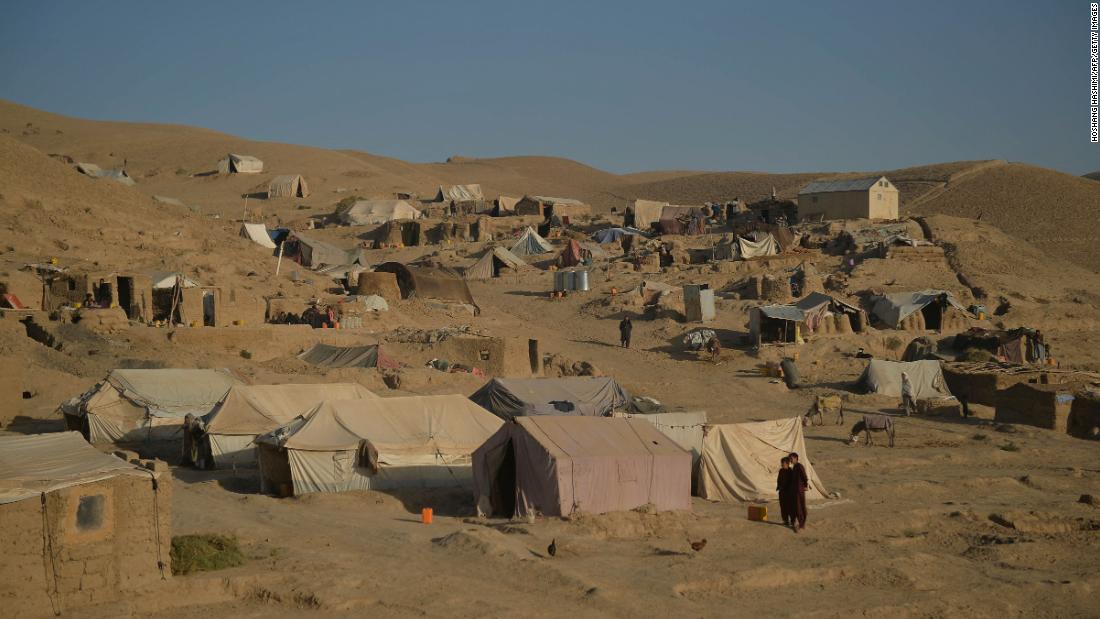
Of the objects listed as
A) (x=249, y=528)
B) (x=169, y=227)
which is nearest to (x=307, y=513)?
(x=249, y=528)

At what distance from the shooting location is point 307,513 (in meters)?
13.7

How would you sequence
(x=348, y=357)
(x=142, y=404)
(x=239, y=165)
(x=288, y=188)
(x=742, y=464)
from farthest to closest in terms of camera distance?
(x=239, y=165), (x=288, y=188), (x=348, y=357), (x=142, y=404), (x=742, y=464)

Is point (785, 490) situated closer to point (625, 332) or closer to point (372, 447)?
point (372, 447)

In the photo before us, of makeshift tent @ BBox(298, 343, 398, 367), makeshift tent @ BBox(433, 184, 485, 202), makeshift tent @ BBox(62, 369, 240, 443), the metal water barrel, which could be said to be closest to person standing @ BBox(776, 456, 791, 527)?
makeshift tent @ BBox(62, 369, 240, 443)

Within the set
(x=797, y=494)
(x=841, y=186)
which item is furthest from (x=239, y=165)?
(x=797, y=494)

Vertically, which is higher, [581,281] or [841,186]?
[841,186]

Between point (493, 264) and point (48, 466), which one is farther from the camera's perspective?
point (493, 264)

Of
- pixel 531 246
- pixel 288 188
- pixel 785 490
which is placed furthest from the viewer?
pixel 288 188

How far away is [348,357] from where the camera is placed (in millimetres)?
23281

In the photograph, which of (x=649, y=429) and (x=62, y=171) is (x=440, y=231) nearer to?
(x=62, y=171)

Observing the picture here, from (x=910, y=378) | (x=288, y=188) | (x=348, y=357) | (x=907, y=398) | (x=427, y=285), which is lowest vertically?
(x=907, y=398)

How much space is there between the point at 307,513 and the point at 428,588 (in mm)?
3758

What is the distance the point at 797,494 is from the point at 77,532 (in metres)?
7.82

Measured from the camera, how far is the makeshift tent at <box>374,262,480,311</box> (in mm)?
32719
